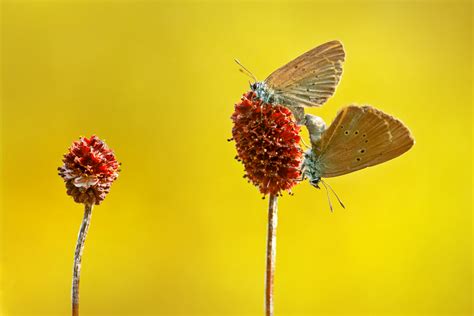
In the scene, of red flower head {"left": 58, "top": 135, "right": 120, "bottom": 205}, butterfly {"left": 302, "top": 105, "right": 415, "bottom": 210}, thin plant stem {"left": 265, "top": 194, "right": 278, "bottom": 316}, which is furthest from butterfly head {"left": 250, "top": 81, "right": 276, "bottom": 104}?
red flower head {"left": 58, "top": 135, "right": 120, "bottom": 205}

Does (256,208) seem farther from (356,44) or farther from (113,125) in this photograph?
(356,44)

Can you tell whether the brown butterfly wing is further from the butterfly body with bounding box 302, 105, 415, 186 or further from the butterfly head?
the butterfly head

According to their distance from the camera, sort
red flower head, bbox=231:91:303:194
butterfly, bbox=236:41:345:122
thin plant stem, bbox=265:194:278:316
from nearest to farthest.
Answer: thin plant stem, bbox=265:194:278:316, red flower head, bbox=231:91:303:194, butterfly, bbox=236:41:345:122

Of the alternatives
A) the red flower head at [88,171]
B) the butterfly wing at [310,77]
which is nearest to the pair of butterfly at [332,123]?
the butterfly wing at [310,77]

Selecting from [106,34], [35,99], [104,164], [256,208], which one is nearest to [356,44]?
[256,208]

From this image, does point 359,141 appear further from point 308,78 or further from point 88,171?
point 88,171

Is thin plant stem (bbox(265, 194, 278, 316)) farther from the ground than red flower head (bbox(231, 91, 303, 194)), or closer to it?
closer to it
